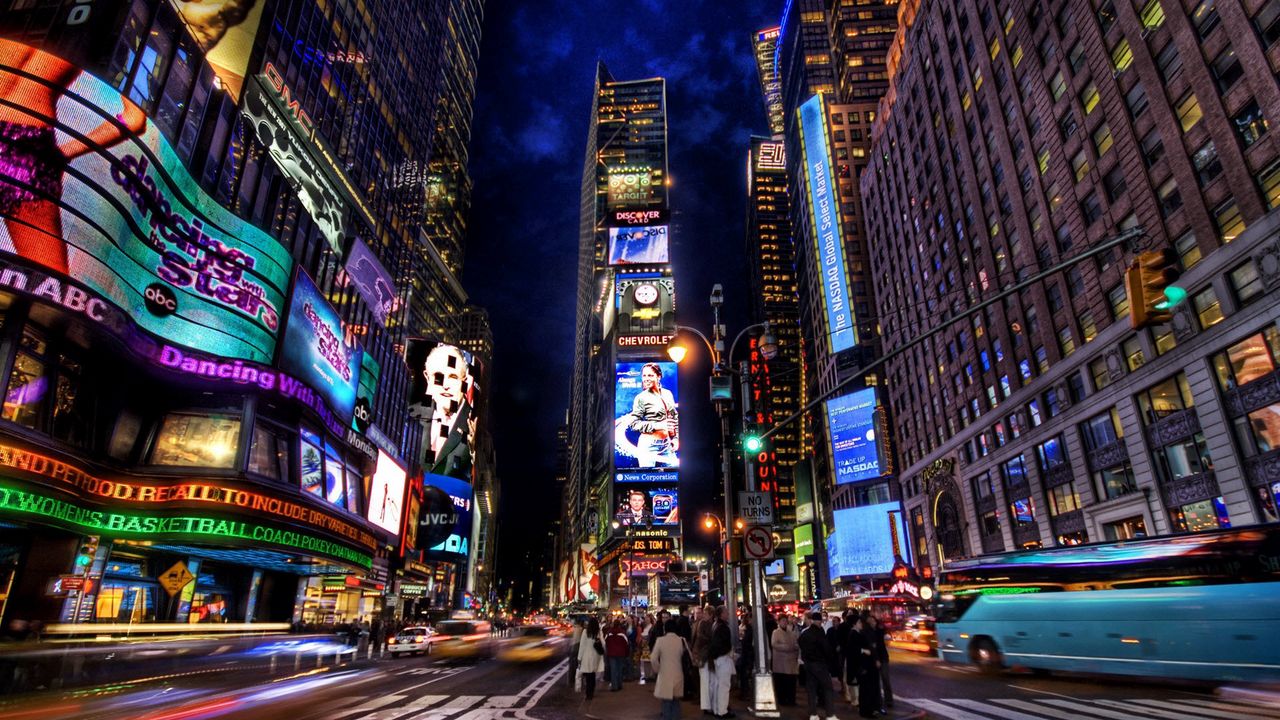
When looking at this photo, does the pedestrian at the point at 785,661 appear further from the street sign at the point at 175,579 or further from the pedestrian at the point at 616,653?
the street sign at the point at 175,579

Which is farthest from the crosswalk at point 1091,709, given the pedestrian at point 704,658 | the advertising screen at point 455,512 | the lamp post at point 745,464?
the advertising screen at point 455,512

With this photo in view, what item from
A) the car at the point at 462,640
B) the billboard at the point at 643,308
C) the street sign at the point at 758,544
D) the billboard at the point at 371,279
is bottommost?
the car at the point at 462,640

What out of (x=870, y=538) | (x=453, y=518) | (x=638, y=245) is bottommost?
(x=870, y=538)

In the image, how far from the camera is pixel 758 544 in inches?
483

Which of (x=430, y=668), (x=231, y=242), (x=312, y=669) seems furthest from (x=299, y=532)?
(x=231, y=242)

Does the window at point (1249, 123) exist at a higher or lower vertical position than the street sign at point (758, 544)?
higher

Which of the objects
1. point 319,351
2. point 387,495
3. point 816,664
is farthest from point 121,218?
point 387,495

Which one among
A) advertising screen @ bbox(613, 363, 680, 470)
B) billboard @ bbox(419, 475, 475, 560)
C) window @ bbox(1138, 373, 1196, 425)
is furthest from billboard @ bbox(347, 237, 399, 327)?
advertising screen @ bbox(613, 363, 680, 470)

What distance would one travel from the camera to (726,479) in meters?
16.2

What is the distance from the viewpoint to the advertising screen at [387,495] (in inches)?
2028

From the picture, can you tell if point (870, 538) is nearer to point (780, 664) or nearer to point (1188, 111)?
point (1188, 111)

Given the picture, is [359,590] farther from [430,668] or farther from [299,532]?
→ [430,668]

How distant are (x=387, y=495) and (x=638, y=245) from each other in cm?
9390

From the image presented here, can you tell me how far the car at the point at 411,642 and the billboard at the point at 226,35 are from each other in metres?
36.9
